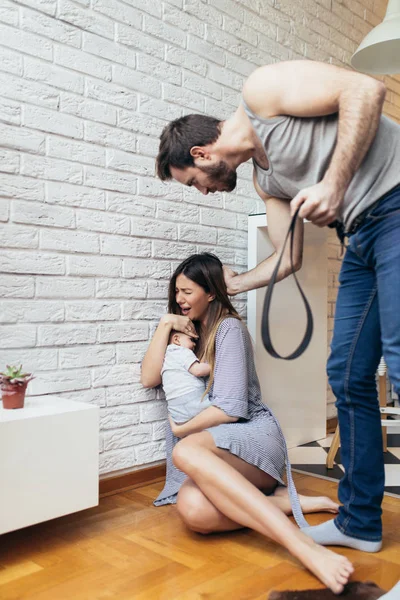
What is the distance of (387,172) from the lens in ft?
4.15

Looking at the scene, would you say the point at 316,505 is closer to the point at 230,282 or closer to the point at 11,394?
the point at 230,282

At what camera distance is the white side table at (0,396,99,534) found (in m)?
1.45

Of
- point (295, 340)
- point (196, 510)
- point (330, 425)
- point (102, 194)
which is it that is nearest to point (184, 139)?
point (102, 194)

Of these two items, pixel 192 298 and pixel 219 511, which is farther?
pixel 192 298

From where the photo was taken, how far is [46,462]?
1523 mm

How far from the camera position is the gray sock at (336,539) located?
1.52m

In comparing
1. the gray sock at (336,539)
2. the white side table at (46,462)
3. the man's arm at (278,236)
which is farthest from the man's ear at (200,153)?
the gray sock at (336,539)

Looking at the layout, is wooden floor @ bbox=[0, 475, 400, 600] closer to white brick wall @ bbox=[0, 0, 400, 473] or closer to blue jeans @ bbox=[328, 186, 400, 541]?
blue jeans @ bbox=[328, 186, 400, 541]

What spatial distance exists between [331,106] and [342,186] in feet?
0.57

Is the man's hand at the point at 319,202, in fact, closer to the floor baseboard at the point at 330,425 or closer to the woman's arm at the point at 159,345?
the woman's arm at the point at 159,345

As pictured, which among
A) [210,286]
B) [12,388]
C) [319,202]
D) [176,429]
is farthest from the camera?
[210,286]

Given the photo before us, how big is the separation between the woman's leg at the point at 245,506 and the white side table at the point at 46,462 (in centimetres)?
26

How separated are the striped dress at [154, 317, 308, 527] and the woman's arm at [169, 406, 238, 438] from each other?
0.02 meters

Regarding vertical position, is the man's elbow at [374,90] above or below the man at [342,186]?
above
